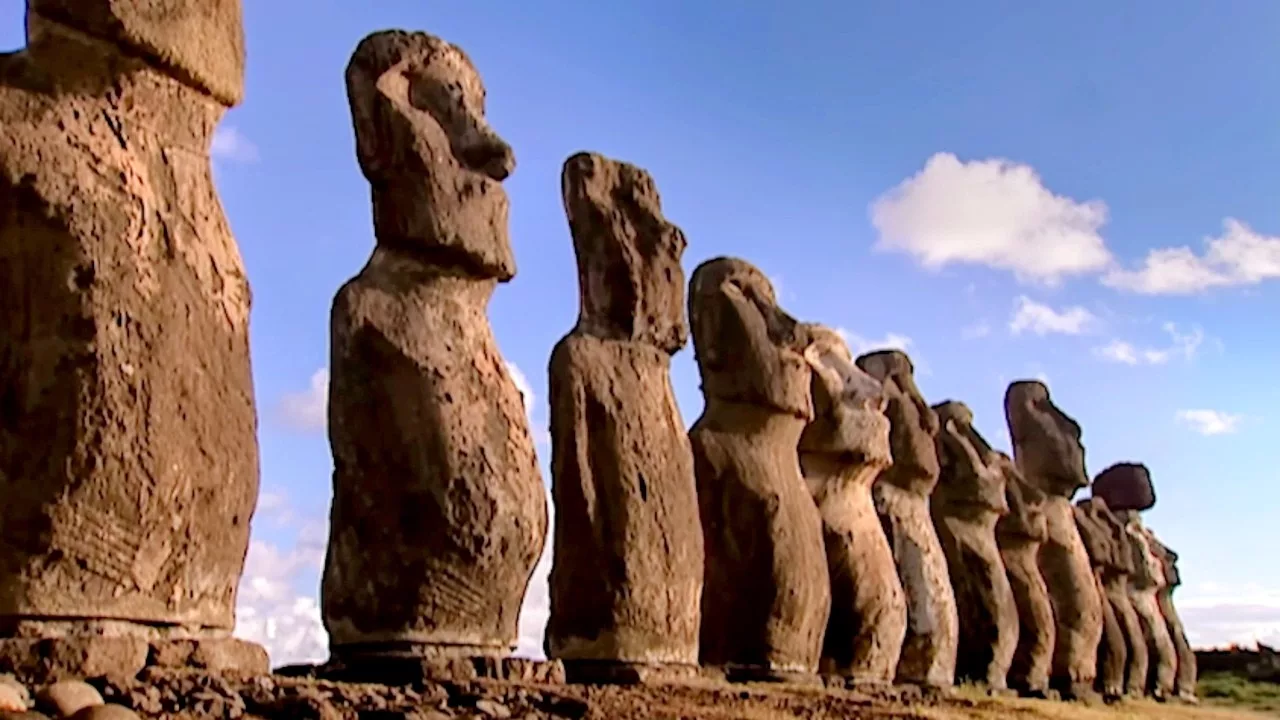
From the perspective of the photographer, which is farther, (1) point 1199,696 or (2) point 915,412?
(1) point 1199,696

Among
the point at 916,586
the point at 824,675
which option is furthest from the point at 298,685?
the point at 916,586

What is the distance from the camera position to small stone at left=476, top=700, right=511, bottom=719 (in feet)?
23.9

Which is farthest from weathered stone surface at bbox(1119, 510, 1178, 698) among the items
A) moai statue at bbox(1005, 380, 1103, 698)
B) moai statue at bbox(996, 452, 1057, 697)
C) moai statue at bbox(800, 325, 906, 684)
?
moai statue at bbox(800, 325, 906, 684)

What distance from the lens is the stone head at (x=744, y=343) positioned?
1259 cm

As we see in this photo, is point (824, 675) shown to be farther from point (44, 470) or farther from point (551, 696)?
point (44, 470)

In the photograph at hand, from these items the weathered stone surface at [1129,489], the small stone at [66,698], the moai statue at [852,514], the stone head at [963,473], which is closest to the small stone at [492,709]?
the small stone at [66,698]

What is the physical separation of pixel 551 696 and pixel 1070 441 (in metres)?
14.1

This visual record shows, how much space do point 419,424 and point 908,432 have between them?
26.0 feet

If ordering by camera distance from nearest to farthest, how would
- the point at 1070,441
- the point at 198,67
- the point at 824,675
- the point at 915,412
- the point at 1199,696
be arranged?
the point at 198,67 → the point at 824,675 → the point at 915,412 → the point at 1070,441 → the point at 1199,696

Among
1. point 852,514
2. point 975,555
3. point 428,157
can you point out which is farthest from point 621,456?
point 975,555

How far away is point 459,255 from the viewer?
9383 millimetres

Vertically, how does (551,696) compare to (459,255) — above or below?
below

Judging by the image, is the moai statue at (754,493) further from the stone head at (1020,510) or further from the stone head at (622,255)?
the stone head at (1020,510)

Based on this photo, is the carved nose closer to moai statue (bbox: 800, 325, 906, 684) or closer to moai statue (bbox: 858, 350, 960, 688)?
moai statue (bbox: 800, 325, 906, 684)
